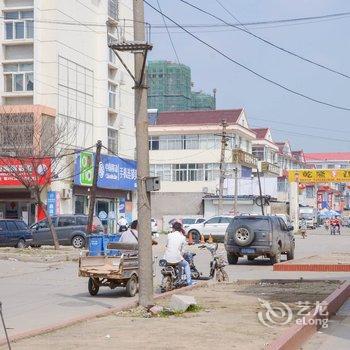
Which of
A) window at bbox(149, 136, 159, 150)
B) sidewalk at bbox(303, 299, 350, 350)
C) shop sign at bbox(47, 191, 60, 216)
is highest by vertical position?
window at bbox(149, 136, 159, 150)

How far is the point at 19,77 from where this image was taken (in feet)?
149

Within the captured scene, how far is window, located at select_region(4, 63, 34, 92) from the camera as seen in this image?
45.2 meters

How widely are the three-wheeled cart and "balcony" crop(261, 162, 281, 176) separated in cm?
7328

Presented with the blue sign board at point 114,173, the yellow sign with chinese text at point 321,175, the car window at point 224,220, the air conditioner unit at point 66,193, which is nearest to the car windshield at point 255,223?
the car window at point 224,220

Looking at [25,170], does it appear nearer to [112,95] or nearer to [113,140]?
[113,140]

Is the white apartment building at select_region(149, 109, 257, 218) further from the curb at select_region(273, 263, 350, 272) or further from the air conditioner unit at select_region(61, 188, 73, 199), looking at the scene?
the curb at select_region(273, 263, 350, 272)

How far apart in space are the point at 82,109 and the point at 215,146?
31.0 m

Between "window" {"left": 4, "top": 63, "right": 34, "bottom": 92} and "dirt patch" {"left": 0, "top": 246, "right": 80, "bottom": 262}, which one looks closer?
"dirt patch" {"left": 0, "top": 246, "right": 80, "bottom": 262}

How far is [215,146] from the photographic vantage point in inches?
3086

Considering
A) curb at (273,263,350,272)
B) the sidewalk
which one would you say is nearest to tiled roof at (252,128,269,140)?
curb at (273,263,350,272)

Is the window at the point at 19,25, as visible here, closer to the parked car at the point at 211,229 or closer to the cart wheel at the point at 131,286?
the parked car at the point at 211,229

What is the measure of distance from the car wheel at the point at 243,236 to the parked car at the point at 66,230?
11.9 metres

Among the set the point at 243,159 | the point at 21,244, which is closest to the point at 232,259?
the point at 21,244

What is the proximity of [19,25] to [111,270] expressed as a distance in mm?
33191
